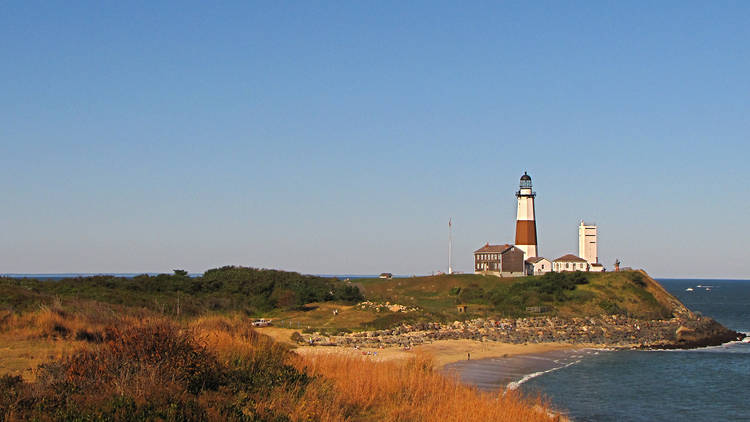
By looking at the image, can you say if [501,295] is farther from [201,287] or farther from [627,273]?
[201,287]

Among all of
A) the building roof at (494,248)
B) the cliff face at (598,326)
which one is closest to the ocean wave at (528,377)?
the cliff face at (598,326)

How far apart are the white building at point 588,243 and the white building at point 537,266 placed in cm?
600

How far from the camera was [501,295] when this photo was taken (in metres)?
65.9

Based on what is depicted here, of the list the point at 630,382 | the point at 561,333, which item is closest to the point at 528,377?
the point at 630,382

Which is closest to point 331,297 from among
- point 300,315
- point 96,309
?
point 300,315

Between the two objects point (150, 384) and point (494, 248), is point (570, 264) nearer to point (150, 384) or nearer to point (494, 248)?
point (494, 248)

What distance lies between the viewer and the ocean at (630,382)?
2509 cm

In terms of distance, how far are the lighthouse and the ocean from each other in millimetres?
41122

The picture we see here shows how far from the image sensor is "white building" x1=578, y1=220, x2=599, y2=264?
8669cm

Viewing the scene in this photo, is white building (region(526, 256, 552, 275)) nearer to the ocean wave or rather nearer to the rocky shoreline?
the rocky shoreline

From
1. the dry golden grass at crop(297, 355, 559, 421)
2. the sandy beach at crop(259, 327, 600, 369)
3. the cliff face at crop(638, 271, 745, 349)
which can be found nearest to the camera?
the dry golden grass at crop(297, 355, 559, 421)

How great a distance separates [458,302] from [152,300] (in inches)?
1339

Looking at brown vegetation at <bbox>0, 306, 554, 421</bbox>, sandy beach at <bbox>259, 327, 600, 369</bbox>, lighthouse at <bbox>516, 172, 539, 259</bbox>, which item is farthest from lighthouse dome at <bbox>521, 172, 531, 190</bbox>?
brown vegetation at <bbox>0, 306, 554, 421</bbox>

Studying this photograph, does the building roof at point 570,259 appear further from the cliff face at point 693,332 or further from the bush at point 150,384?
the bush at point 150,384
